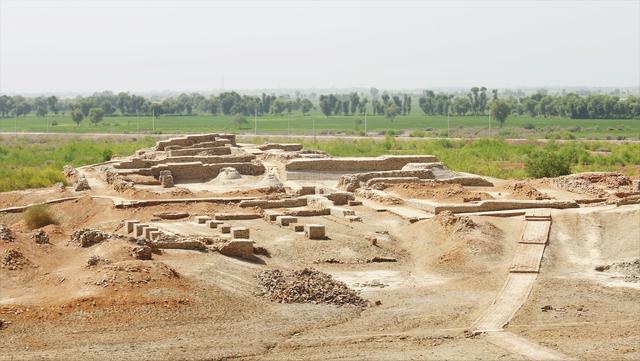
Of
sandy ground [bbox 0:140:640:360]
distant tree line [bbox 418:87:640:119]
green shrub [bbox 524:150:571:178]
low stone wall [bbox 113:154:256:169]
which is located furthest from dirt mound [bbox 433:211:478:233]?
distant tree line [bbox 418:87:640:119]

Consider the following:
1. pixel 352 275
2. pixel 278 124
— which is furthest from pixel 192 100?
pixel 352 275

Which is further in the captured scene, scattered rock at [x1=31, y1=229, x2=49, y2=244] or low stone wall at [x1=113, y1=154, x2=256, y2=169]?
low stone wall at [x1=113, y1=154, x2=256, y2=169]

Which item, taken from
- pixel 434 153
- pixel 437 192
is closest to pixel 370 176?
pixel 437 192

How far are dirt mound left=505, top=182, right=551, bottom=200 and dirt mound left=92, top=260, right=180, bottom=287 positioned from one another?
1421 cm

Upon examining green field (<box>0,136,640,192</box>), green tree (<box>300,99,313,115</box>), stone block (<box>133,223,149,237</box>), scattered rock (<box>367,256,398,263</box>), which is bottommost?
green tree (<box>300,99,313,115</box>)

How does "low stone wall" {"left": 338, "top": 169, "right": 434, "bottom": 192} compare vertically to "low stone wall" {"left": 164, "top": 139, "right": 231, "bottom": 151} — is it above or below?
below

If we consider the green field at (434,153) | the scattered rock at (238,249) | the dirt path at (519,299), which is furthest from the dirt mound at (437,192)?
the green field at (434,153)

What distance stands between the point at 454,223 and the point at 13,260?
9928mm

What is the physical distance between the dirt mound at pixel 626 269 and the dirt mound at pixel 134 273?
884cm

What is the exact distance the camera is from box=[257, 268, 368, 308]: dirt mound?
18.6 m

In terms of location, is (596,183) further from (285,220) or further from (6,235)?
(6,235)

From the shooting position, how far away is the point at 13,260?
19.4 metres

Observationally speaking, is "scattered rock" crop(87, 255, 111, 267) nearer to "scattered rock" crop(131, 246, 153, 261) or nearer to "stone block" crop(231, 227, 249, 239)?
"scattered rock" crop(131, 246, 153, 261)

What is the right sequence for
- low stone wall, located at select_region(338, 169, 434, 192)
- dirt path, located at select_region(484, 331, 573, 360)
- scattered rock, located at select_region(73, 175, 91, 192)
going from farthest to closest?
scattered rock, located at select_region(73, 175, 91, 192) → low stone wall, located at select_region(338, 169, 434, 192) → dirt path, located at select_region(484, 331, 573, 360)
